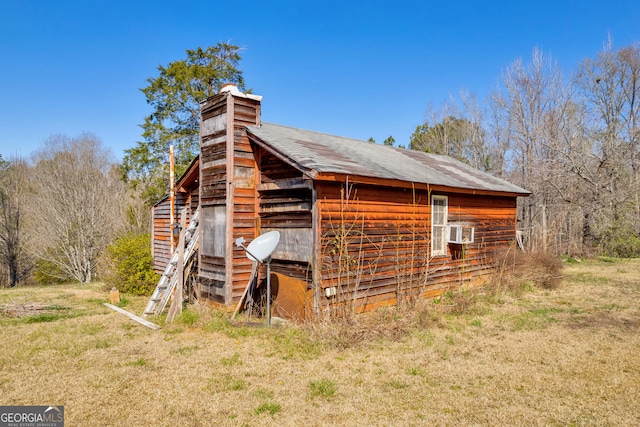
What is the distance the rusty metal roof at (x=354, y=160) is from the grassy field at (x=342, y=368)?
9.25 ft

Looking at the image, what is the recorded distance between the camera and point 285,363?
5738mm

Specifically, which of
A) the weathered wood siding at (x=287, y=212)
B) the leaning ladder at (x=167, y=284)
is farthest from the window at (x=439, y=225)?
the leaning ladder at (x=167, y=284)

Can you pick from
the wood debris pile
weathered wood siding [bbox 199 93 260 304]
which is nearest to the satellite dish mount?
weathered wood siding [bbox 199 93 260 304]

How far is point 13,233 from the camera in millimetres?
22672

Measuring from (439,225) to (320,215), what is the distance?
13.7ft

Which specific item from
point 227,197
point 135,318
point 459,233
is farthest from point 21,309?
point 459,233

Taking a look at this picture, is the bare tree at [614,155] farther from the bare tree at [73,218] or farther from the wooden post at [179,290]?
the bare tree at [73,218]

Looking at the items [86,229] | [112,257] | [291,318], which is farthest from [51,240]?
[291,318]

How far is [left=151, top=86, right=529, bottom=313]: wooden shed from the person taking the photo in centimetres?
766

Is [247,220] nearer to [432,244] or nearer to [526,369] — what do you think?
[432,244]

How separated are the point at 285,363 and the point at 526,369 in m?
3.28

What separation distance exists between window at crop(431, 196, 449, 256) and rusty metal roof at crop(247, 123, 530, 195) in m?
0.55

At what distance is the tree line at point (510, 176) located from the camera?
64.7 feet

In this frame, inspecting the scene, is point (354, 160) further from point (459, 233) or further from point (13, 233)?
point (13, 233)
